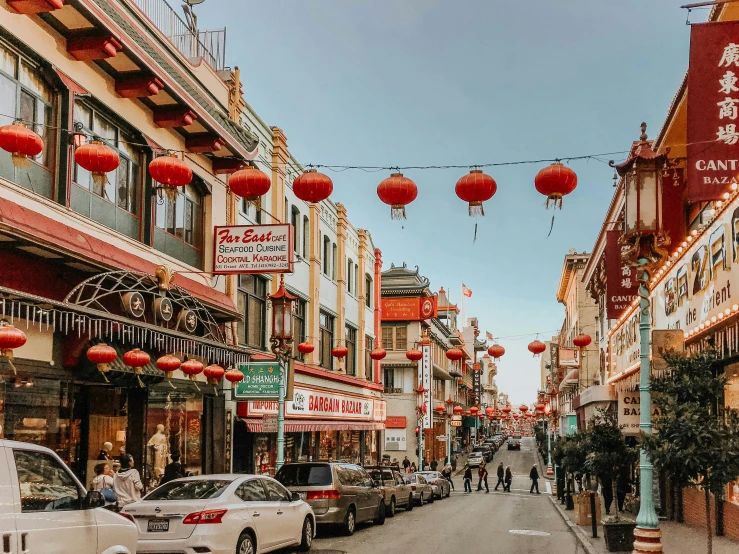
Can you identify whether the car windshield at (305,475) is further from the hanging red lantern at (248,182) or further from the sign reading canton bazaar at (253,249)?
the hanging red lantern at (248,182)

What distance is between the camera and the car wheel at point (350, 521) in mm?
19219

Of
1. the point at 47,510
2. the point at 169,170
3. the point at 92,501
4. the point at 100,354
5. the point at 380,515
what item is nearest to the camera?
the point at 47,510

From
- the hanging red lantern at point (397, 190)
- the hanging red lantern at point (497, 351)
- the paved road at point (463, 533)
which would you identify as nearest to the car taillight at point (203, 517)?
the paved road at point (463, 533)

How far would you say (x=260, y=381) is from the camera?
23750mm

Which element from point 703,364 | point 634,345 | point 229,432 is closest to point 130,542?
point 703,364

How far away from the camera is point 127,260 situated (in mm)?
18359

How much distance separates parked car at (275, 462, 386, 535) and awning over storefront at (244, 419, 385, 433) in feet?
19.4

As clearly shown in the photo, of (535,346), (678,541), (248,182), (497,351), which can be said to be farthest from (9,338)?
(535,346)

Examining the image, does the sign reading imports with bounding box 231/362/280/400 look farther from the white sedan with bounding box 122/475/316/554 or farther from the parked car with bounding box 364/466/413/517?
the white sedan with bounding box 122/475/316/554

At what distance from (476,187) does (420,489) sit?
69.1 ft

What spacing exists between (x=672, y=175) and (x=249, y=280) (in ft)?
46.3

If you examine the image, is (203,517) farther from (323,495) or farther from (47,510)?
(323,495)

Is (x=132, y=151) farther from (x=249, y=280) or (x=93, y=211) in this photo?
(x=249, y=280)

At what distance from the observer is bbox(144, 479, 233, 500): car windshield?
43.2ft
